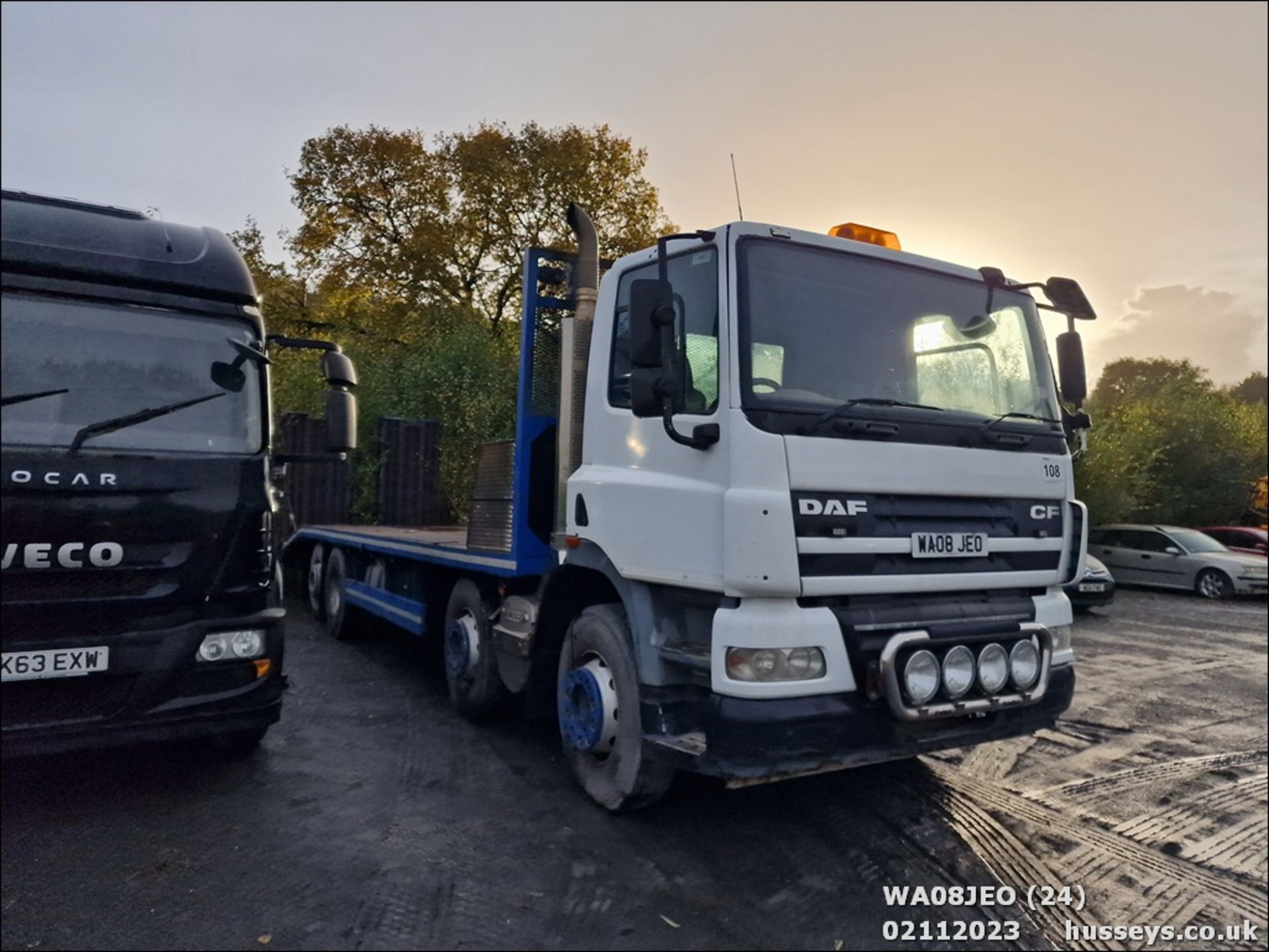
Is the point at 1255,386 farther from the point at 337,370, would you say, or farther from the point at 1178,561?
the point at 337,370

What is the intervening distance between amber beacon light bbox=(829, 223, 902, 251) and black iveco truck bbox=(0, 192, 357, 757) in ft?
10.2

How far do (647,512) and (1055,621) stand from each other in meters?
2.10

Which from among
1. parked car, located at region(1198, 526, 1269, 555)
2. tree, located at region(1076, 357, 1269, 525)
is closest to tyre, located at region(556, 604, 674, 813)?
tree, located at region(1076, 357, 1269, 525)

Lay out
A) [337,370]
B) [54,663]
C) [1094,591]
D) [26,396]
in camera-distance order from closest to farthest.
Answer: [54,663], [26,396], [337,370], [1094,591]

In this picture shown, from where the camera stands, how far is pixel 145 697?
4.14 metres

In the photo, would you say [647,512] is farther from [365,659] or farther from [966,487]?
[365,659]

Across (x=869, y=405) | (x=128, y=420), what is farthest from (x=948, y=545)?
(x=128, y=420)

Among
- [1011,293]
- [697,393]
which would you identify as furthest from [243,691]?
[1011,293]

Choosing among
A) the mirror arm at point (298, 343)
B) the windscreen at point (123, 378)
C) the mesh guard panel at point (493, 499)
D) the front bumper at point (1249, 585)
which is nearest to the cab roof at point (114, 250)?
the windscreen at point (123, 378)

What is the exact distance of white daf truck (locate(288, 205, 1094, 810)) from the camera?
3.59 metres

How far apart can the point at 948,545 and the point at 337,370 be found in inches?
137

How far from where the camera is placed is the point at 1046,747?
5812mm

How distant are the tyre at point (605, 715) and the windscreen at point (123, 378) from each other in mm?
2008

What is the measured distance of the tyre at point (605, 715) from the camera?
13.4 feet
